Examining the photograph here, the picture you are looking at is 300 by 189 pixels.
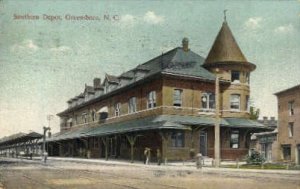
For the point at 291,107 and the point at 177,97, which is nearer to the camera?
the point at 177,97

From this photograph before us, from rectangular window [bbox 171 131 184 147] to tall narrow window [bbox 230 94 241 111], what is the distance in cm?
403

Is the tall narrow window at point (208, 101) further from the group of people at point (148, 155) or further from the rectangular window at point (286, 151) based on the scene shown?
the rectangular window at point (286, 151)

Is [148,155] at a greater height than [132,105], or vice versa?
[132,105]

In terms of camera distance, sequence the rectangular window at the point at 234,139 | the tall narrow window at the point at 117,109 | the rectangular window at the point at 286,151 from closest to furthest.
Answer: the rectangular window at the point at 234,139 < the tall narrow window at the point at 117,109 < the rectangular window at the point at 286,151

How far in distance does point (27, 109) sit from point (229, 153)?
15342 mm

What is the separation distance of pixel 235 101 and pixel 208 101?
73.9 inches

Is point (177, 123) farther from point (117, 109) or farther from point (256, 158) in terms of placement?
point (117, 109)

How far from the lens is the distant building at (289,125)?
3216cm

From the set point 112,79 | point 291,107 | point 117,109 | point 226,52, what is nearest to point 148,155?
point 226,52

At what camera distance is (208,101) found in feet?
90.4

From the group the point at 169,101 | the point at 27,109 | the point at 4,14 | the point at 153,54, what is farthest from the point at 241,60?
the point at 4,14

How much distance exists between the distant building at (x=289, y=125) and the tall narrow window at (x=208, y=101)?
5.75 metres

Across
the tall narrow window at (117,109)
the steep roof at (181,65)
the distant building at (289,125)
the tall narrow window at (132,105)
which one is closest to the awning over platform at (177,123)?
the tall narrow window at (132,105)

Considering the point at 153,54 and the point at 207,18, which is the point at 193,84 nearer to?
the point at 153,54
